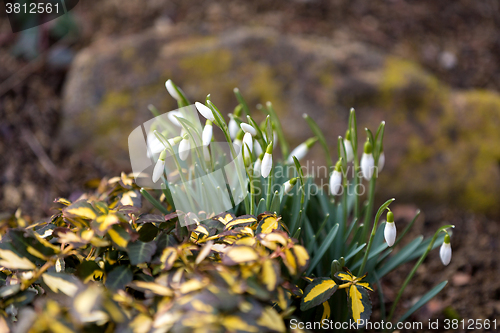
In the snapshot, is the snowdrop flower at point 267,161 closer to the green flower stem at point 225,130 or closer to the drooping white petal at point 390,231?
the green flower stem at point 225,130

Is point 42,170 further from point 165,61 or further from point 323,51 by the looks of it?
point 323,51

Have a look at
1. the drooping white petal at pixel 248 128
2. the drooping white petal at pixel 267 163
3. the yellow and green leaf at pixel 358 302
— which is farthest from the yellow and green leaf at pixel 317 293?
the drooping white petal at pixel 248 128

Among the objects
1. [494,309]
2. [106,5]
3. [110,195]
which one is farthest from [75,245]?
[106,5]

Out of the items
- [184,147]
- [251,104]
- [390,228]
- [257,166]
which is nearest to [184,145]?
[184,147]

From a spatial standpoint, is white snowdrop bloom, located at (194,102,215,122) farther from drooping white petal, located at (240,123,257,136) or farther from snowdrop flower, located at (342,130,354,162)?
snowdrop flower, located at (342,130,354,162)

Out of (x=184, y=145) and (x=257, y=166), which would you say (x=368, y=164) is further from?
(x=184, y=145)
